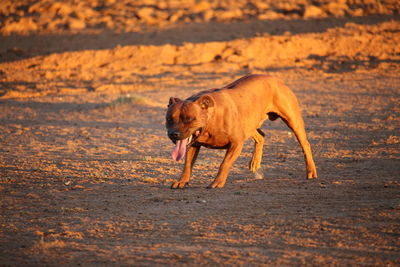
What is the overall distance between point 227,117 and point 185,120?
78 cm

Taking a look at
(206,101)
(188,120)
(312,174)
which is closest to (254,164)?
(312,174)

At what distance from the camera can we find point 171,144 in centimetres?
1196

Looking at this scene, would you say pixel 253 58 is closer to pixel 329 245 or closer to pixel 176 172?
pixel 176 172

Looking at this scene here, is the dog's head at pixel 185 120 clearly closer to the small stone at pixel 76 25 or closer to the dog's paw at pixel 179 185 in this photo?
the dog's paw at pixel 179 185

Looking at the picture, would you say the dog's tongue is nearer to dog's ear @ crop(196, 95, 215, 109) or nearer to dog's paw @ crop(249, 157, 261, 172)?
dog's ear @ crop(196, 95, 215, 109)

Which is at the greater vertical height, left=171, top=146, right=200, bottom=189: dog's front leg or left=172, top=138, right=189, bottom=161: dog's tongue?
left=172, top=138, right=189, bottom=161: dog's tongue

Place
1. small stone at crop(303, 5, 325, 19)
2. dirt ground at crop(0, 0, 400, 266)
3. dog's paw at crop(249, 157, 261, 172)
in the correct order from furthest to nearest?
small stone at crop(303, 5, 325, 19) < dog's paw at crop(249, 157, 261, 172) < dirt ground at crop(0, 0, 400, 266)

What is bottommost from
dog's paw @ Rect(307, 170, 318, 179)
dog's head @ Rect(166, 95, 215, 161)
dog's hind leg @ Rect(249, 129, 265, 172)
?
dog's paw @ Rect(307, 170, 318, 179)

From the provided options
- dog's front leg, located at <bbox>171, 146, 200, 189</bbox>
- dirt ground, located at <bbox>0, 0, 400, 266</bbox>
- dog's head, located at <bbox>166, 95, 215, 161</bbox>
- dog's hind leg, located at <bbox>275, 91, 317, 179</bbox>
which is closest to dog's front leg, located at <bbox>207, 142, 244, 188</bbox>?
dirt ground, located at <bbox>0, 0, 400, 266</bbox>

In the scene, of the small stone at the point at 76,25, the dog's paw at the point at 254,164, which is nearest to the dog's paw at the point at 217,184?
the dog's paw at the point at 254,164

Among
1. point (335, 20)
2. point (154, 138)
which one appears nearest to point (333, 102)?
point (154, 138)

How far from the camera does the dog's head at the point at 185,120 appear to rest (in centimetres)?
727

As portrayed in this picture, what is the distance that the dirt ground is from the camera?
5750 millimetres

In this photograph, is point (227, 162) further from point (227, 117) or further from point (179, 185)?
point (179, 185)
